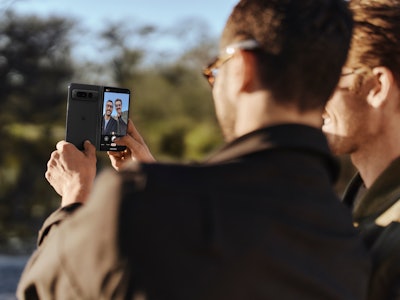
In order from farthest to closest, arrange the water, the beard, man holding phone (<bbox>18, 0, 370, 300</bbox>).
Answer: the water
the beard
man holding phone (<bbox>18, 0, 370, 300</bbox>)

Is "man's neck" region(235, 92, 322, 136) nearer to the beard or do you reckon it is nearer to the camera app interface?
the beard

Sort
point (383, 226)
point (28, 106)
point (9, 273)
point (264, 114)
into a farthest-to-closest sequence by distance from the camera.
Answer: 1. point (28, 106)
2. point (9, 273)
3. point (383, 226)
4. point (264, 114)

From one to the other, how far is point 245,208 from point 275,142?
6.0 inches

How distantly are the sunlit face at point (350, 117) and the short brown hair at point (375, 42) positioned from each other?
0.17 feet

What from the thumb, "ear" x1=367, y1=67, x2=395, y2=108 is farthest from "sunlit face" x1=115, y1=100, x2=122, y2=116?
"ear" x1=367, y1=67, x2=395, y2=108

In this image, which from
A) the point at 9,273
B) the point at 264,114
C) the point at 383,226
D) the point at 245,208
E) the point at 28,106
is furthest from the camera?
the point at 28,106

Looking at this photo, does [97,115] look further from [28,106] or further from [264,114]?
→ [28,106]

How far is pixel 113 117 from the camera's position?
1998mm

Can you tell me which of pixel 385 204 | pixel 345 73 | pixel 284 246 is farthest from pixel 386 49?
pixel 284 246

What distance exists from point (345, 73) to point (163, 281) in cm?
87

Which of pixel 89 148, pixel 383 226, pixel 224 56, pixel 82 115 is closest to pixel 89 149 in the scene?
pixel 89 148

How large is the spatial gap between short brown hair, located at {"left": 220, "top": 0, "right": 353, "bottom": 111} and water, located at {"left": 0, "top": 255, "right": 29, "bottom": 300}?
801 cm

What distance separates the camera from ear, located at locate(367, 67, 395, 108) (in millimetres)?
1813

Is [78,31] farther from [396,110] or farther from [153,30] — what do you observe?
[396,110]
